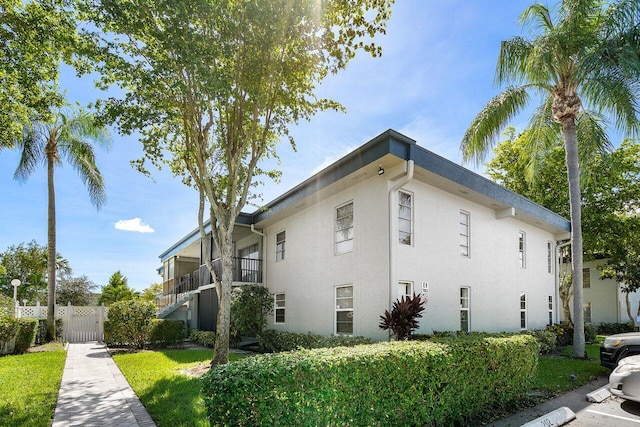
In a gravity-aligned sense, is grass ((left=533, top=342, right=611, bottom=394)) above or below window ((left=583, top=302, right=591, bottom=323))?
above

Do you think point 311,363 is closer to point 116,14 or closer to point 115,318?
point 116,14

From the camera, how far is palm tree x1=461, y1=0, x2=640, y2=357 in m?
9.89

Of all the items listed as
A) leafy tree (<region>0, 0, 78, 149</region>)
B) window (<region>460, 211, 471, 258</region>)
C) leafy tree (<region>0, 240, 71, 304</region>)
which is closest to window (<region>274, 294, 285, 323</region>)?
window (<region>460, 211, 471, 258</region>)

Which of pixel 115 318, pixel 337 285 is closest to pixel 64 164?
pixel 115 318

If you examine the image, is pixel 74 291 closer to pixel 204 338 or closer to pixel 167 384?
pixel 204 338

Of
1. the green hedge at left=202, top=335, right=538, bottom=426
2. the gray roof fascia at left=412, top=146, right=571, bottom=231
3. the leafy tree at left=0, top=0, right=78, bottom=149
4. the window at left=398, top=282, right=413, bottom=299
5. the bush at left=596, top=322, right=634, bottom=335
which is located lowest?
the bush at left=596, top=322, right=634, bottom=335

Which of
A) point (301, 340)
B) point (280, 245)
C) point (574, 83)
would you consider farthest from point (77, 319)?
point (574, 83)

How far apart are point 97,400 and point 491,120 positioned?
40.0 ft

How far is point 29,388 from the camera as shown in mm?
7734

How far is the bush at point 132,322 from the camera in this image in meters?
14.0

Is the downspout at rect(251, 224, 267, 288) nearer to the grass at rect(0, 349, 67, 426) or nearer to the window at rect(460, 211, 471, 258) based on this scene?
the grass at rect(0, 349, 67, 426)

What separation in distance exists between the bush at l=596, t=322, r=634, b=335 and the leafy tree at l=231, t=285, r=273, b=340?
857 inches

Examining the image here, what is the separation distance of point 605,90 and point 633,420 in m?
8.02

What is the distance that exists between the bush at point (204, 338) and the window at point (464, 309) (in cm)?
895
